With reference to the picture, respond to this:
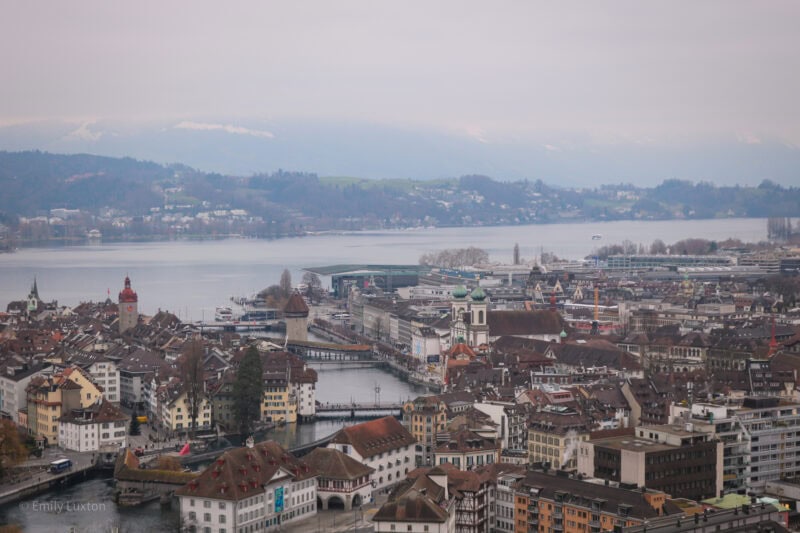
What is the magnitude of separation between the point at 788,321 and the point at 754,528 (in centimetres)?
3054

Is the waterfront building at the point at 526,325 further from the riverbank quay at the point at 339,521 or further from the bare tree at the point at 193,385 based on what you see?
the riverbank quay at the point at 339,521

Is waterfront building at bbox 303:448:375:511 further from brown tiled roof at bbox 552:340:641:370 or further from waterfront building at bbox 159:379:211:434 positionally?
brown tiled roof at bbox 552:340:641:370

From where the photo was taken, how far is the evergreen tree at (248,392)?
3006 cm

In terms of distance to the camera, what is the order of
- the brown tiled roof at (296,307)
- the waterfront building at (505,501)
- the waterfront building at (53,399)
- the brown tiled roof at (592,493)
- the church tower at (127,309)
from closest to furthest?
the brown tiled roof at (592,493) → the waterfront building at (505,501) → the waterfront building at (53,399) → the church tower at (127,309) → the brown tiled roof at (296,307)

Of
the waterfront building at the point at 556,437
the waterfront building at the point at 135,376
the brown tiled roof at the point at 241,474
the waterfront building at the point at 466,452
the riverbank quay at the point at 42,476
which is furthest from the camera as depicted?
the waterfront building at the point at 135,376

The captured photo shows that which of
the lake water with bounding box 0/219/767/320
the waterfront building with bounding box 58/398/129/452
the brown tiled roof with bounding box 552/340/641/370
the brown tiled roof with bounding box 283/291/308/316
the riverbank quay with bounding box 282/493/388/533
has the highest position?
the brown tiled roof with bounding box 283/291/308/316

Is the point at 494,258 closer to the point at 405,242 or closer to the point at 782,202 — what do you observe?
the point at 405,242

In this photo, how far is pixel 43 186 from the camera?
7293 inches

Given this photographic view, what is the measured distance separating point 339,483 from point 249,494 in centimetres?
221

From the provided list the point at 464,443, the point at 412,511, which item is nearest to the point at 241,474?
the point at 412,511

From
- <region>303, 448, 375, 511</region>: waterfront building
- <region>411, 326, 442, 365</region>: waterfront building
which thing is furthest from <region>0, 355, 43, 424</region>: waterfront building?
<region>411, 326, 442, 365</region>: waterfront building

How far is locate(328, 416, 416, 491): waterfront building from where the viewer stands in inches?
926

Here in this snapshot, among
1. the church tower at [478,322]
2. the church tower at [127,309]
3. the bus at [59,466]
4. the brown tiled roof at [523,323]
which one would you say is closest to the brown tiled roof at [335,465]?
the bus at [59,466]

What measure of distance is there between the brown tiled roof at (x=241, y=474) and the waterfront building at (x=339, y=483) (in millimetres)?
624
